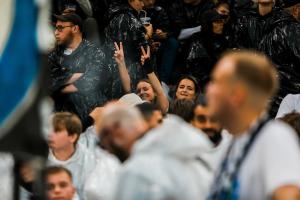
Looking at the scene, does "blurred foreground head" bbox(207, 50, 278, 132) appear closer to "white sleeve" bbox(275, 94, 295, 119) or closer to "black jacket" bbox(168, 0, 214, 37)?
"white sleeve" bbox(275, 94, 295, 119)

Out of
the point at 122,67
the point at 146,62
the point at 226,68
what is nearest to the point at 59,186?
the point at 226,68

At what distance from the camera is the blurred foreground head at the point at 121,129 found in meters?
5.32

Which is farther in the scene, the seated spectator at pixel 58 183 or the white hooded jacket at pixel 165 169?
the seated spectator at pixel 58 183

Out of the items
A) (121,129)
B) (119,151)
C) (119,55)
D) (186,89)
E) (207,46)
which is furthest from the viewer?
(207,46)

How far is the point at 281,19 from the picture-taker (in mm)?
11797

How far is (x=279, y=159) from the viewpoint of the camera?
187 inches

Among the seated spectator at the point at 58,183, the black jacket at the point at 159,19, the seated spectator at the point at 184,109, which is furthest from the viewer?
the black jacket at the point at 159,19

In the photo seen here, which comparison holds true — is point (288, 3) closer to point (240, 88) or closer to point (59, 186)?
point (59, 186)

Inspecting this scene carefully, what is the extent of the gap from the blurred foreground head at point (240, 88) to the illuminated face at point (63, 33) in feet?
20.1

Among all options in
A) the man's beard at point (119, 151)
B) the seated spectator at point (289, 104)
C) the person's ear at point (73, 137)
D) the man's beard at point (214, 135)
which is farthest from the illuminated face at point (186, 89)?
the man's beard at point (119, 151)

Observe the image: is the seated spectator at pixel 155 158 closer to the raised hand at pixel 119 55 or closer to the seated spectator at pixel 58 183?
the seated spectator at pixel 58 183

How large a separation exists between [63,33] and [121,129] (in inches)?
232

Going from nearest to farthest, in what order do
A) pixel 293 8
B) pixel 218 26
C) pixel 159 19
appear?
pixel 293 8 < pixel 218 26 < pixel 159 19

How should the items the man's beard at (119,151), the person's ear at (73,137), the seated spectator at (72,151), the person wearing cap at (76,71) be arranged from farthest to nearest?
the person wearing cap at (76,71)
the person's ear at (73,137)
the seated spectator at (72,151)
the man's beard at (119,151)
